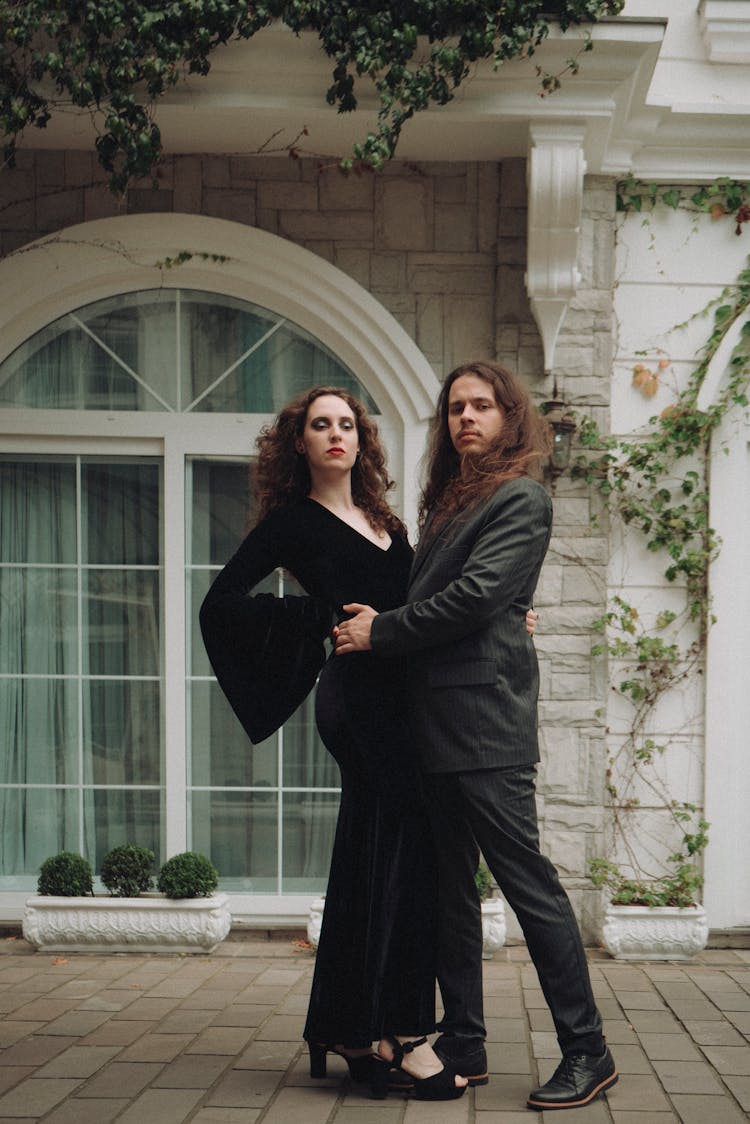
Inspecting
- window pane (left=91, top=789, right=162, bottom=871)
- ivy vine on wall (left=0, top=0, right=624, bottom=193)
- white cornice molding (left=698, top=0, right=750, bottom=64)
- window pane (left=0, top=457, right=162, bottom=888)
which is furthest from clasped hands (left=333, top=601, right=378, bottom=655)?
white cornice molding (left=698, top=0, right=750, bottom=64)

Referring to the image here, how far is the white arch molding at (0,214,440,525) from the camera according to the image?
15.8ft

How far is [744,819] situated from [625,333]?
2041mm

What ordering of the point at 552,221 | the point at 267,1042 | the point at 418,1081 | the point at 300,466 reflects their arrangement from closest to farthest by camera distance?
the point at 418,1081
the point at 300,466
the point at 267,1042
the point at 552,221

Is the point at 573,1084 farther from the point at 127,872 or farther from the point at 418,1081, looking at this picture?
the point at 127,872

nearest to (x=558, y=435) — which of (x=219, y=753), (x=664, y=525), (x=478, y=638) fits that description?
(x=664, y=525)

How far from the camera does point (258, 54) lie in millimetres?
4207

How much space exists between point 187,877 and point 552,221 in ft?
9.29

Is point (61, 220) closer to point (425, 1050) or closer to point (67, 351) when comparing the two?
point (67, 351)

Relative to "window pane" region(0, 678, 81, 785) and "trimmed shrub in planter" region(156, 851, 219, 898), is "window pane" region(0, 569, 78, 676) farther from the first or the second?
"trimmed shrub in planter" region(156, 851, 219, 898)

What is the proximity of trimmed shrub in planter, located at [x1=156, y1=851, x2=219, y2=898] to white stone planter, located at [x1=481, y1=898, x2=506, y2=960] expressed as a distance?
41.3 inches

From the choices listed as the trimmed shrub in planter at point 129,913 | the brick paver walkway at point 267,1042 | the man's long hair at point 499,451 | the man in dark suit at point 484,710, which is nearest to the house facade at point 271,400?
the trimmed shrub in planter at point 129,913

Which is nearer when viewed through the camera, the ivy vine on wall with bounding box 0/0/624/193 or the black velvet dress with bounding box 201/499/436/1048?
the black velvet dress with bounding box 201/499/436/1048

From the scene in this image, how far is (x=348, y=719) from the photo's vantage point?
3.04 m

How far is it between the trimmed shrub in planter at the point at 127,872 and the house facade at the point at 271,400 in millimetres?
236
